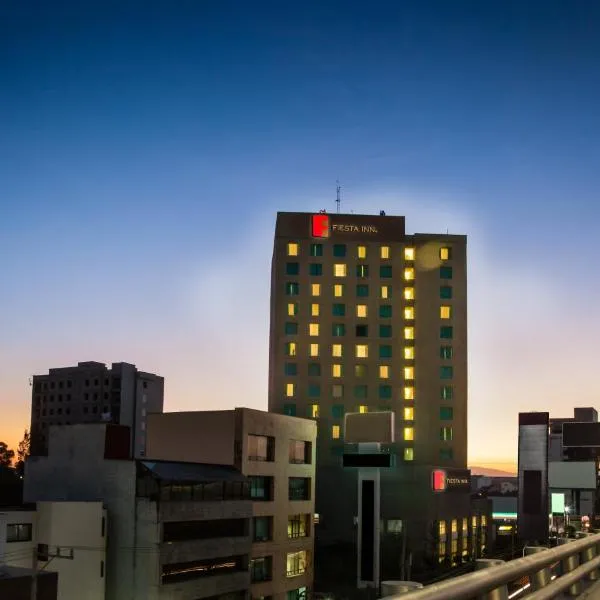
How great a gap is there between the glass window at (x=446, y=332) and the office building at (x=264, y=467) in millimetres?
50436

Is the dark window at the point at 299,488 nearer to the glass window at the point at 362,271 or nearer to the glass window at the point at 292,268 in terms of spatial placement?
the glass window at the point at 292,268

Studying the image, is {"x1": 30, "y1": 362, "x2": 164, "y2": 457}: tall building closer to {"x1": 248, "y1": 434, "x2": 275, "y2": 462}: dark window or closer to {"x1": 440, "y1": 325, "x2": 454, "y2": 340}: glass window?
{"x1": 440, "y1": 325, "x2": 454, "y2": 340}: glass window

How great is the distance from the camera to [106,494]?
68.6m

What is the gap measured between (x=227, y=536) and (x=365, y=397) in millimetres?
60022

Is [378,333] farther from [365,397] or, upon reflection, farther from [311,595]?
[311,595]

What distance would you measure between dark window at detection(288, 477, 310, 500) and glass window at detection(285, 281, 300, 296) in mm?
45493

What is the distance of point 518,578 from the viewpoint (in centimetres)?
603

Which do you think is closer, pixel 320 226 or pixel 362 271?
pixel 320 226

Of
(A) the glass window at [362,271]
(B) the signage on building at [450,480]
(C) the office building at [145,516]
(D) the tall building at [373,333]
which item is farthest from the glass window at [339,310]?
(C) the office building at [145,516]

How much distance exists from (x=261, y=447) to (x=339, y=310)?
51.9 meters

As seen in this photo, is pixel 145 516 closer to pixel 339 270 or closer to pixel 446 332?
pixel 339 270

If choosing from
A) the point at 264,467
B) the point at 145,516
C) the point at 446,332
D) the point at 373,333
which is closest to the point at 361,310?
the point at 373,333

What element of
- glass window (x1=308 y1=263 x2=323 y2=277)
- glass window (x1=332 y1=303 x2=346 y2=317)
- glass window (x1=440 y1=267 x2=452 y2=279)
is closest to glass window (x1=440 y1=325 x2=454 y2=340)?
glass window (x1=440 y1=267 x2=452 y2=279)

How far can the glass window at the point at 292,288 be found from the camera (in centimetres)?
13188
